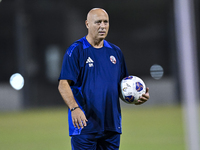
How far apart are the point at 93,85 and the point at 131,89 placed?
38 centimetres

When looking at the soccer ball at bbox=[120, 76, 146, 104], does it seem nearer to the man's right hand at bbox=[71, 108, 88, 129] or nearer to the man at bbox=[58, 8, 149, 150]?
the man at bbox=[58, 8, 149, 150]

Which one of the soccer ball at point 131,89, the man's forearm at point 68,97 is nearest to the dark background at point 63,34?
the soccer ball at point 131,89

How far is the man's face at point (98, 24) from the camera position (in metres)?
2.99

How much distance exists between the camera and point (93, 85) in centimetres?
296

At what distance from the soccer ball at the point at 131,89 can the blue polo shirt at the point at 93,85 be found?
95 millimetres

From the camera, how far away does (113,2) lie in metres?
17.3

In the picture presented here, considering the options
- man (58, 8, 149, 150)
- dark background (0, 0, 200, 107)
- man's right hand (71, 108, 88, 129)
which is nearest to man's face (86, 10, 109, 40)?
man (58, 8, 149, 150)

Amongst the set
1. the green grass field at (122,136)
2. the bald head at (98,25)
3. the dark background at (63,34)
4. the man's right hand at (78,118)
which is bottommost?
the green grass field at (122,136)

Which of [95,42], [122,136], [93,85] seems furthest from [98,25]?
[122,136]

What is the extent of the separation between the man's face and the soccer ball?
48cm

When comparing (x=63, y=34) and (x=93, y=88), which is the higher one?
(x=63, y=34)

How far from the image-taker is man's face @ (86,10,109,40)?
9.80 ft

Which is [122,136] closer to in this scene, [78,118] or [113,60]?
[113,60]

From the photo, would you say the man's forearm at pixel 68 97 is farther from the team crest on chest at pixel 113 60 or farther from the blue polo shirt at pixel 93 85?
the team crest on chest at pixel 113 60
